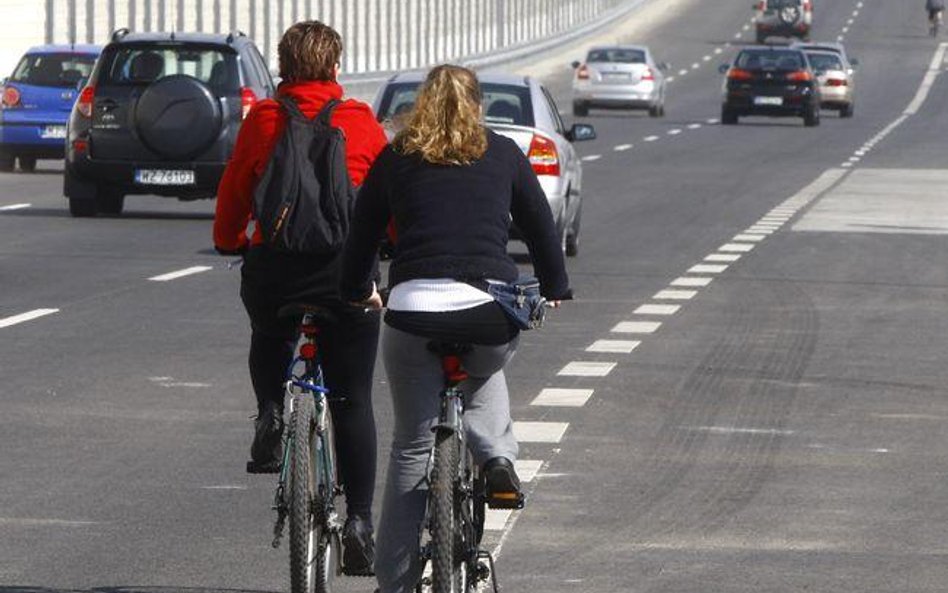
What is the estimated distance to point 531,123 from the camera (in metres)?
21.9

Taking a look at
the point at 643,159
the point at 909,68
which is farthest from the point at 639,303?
the point at 909,68

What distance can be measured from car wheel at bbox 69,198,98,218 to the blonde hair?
20.4 metres

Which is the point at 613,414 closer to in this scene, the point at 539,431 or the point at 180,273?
the point at 539,431

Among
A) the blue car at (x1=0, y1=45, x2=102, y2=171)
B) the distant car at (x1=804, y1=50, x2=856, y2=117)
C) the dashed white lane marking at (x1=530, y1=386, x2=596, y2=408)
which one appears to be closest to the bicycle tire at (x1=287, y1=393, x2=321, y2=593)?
the dashed white lane marking at (x1=530, y1=386, x2=596, y2=408)

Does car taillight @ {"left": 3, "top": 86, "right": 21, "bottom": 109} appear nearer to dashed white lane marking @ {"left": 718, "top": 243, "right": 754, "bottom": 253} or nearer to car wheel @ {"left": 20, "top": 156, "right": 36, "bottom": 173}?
car wheel @ {"left": 20, "top": 156, "right": 36, "bottom": 173}

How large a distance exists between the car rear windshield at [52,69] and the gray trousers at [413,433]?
30.2 metres

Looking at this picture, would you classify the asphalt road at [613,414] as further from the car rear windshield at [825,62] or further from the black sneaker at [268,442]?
the car rear windshield at [825,62]

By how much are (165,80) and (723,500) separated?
1558cm

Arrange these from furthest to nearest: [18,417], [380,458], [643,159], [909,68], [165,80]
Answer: [909,68]
[643,159]
[165,80]
[18,417]
[380,458]

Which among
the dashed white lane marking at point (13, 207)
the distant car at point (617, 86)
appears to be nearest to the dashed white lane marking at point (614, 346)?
the dashed white lane marking at point (13, 207)

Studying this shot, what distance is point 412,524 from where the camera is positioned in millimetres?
7188

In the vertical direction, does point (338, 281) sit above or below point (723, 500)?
above

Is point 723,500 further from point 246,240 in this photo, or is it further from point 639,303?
point 639,303

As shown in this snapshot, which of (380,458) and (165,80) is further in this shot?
(165,80)
